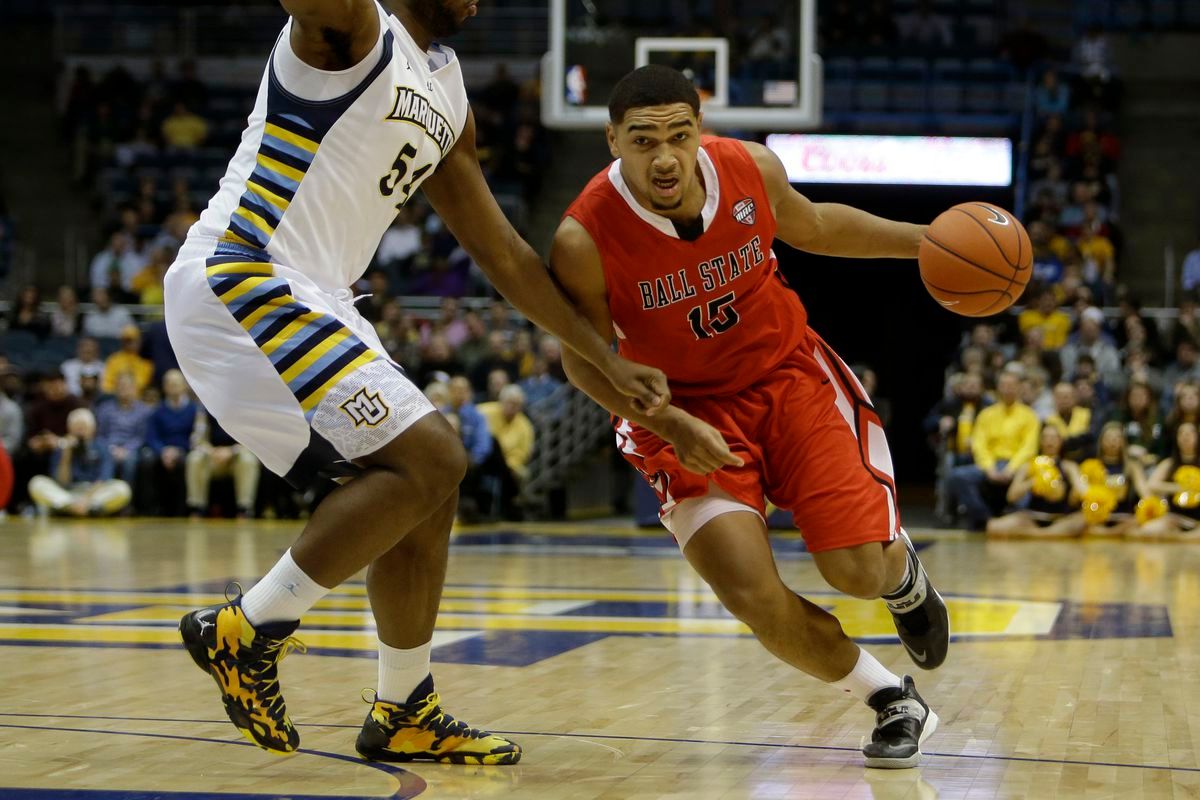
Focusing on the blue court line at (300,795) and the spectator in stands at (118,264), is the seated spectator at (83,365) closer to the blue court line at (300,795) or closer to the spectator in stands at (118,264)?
the spectator in stands at (118,264)

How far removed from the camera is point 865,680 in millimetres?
4254

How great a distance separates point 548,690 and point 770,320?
60.0 inches

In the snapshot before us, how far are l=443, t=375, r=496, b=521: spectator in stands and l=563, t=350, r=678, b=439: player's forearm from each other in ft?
31.4

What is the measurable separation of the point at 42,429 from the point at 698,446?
12.2m

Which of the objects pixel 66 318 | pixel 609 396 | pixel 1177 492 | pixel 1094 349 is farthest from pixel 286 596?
pixel 66 318

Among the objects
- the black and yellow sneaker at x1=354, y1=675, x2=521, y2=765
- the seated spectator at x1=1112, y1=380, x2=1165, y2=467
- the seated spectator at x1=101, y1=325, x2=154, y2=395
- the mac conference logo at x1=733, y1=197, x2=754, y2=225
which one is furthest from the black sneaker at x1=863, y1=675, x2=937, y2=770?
the seated spectator at x1=101, y1=325, x2=154, y2=395

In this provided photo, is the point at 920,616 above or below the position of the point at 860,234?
below

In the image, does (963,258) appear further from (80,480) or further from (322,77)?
(80,480)

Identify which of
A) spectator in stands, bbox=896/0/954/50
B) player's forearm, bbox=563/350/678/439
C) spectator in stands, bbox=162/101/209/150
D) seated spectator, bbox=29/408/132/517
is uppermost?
spectator in stands, bbox=896/0/954/50

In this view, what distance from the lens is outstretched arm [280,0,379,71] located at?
3.54 metres

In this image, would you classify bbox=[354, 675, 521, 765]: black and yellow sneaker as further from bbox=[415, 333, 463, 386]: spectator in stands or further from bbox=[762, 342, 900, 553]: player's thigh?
bbox=[415, 333, 463, 386]: spectator in stands

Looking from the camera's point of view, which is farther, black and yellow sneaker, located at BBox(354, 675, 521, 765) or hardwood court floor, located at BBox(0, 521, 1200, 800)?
black and yellow sneaker, located at BBox(354, 675, 521, 765)

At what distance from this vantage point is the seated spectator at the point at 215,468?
14539 millimetres

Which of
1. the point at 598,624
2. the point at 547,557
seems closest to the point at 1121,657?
the point at 598,624
